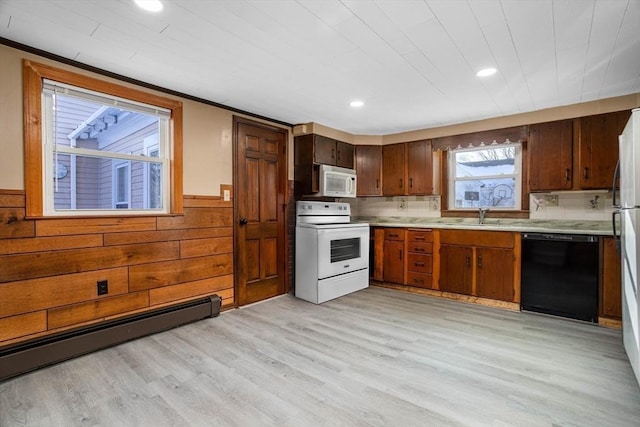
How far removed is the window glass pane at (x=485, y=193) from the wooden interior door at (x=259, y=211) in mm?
2515

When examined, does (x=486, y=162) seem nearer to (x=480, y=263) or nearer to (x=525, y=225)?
(x=525, y=225)

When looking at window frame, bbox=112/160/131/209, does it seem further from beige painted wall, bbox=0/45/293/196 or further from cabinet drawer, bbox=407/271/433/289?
cabinet drawer, bbox=407/271/433/289

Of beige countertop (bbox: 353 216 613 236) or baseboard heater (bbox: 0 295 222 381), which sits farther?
beige countertop (bbox: 353 216 613 236)

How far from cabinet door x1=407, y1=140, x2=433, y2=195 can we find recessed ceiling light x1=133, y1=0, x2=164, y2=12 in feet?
11.9

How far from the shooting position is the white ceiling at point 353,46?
1.83 m

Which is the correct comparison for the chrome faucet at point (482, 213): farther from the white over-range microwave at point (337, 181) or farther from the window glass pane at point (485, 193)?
the white over-range microwave at point (337, 181)

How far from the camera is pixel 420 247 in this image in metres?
4.24

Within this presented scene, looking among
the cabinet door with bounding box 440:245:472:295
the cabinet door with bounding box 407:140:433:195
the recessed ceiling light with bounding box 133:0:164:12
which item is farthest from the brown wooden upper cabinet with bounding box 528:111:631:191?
the recessed ceiling light with bounding box 133:0:164:12

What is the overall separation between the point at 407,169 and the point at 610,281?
258 centimetres

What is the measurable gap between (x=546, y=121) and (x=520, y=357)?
2686 millimetres

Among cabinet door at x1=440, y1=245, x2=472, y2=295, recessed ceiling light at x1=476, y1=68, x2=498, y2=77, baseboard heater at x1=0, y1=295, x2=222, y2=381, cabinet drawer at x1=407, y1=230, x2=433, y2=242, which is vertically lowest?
baseboard heater at x1=0, y1=295, x2=222, y2=381

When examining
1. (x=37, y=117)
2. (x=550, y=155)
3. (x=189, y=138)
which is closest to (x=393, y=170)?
(x=550, y=155)

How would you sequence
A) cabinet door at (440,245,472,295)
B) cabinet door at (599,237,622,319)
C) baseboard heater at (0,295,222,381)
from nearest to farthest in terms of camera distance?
1. baseboard heater at (0,295,222,381)
2. cabinet door at (599,237,622,319)
3. cabinet door at (440,245,472,295)

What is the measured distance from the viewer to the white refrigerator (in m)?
1.86
